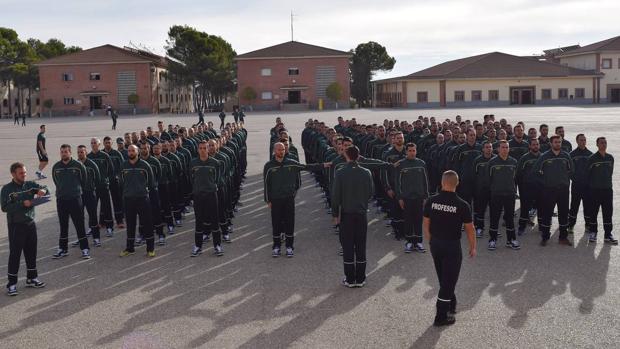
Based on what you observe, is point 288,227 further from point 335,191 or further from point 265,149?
point 265,149

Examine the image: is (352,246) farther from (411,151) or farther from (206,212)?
(206,212)

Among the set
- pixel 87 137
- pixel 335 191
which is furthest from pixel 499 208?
pixel 87 137

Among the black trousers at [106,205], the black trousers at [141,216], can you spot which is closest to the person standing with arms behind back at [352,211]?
the black trousers at [141,216]

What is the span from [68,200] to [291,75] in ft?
231

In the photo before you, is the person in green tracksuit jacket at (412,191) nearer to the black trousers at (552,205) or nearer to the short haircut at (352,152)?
the short haircut at (352,152)

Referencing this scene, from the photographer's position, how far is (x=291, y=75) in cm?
7962

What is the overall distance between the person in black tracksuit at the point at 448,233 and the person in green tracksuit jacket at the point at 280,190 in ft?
11.4

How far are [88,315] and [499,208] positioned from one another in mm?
6468

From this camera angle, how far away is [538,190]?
10883mm

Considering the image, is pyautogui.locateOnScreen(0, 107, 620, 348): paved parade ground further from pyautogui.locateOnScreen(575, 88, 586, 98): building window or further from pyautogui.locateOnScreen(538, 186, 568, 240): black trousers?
pyautogui.locateOnScreen(575, 88, 586, 98): building window

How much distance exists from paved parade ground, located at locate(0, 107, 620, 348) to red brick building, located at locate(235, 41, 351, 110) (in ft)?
226

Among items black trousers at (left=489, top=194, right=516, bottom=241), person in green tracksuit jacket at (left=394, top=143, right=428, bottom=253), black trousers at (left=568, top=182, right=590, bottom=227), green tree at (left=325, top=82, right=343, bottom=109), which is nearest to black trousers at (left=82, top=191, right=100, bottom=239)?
person in green tracksuit jacket at (left=394, top=143, right=428, bottom=253)

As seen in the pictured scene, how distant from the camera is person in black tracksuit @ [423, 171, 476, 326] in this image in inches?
275

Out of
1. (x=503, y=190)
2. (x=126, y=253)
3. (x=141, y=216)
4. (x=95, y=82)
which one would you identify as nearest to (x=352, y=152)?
(x=503, y=190)
